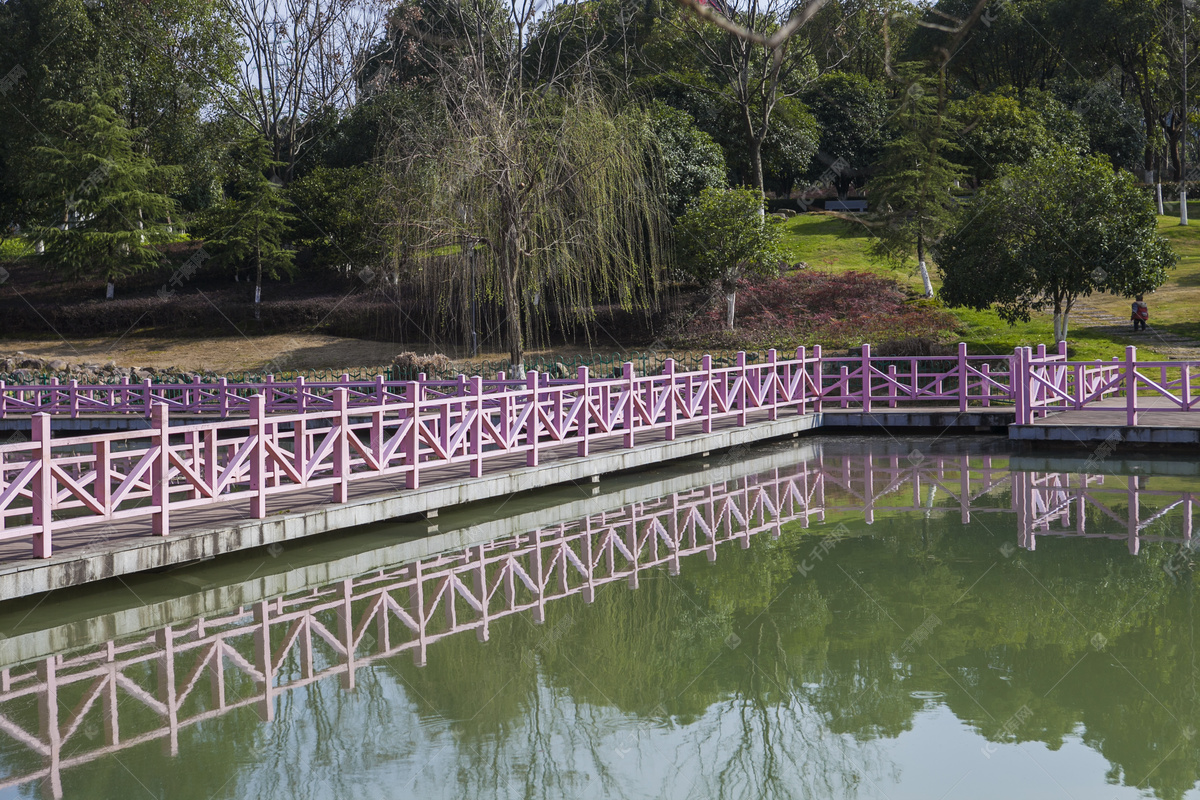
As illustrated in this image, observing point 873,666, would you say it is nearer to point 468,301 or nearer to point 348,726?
point 348,726

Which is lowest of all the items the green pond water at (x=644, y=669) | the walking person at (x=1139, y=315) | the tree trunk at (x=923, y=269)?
the green pond water at (x=644, y=669)

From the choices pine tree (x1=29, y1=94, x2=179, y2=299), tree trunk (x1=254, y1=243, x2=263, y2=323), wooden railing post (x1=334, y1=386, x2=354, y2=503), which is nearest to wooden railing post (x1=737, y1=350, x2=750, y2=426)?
wooden railing post (x1=334, y1=386, x2=354, y2=503)

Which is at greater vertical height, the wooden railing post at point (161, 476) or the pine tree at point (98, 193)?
the pine tree at point (98, 193)

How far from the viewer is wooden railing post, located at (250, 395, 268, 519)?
31.5ft

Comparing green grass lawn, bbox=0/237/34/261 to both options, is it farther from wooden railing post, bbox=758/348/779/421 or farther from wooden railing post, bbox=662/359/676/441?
wooden railing post, bbox=662/359/676/441

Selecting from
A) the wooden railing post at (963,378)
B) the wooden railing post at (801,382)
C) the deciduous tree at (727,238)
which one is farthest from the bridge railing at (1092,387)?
the deciduous tree at (727,238)

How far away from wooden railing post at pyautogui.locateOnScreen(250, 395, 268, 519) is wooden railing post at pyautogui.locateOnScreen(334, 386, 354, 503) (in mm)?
872

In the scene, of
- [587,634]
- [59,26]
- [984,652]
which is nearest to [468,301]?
[587,634]

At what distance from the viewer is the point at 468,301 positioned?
19688mm

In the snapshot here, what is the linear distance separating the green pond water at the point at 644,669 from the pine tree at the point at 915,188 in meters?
21.4

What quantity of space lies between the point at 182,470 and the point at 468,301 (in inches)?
432

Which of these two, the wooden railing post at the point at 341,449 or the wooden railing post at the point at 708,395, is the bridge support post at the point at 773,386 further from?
the wooden railing post at the point at 341,449

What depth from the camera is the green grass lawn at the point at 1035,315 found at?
2591cm

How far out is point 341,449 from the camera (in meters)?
10.6
